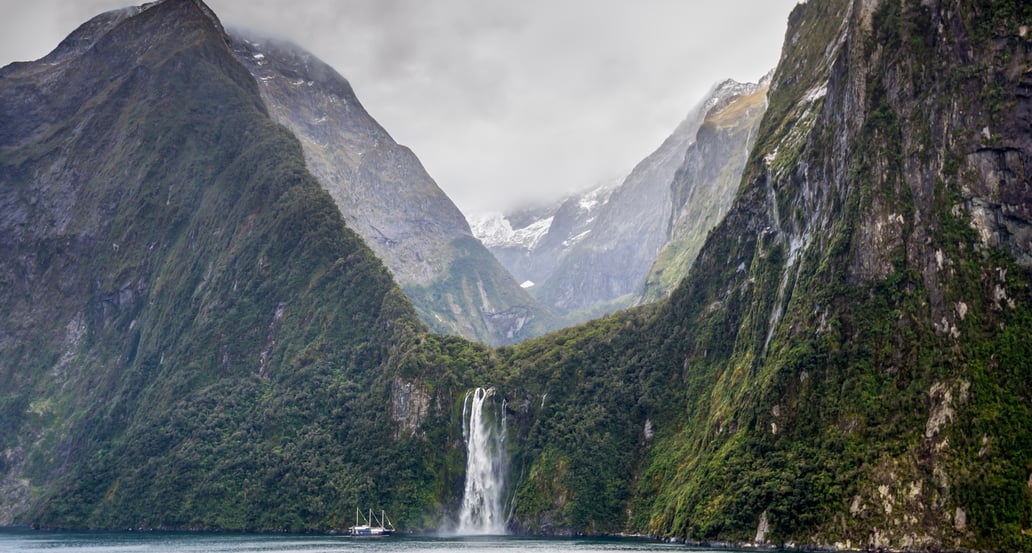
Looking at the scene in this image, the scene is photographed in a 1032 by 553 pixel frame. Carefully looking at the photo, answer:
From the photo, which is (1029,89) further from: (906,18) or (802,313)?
(802,313)

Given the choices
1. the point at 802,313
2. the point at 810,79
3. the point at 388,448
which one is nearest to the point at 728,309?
the point at 802,313

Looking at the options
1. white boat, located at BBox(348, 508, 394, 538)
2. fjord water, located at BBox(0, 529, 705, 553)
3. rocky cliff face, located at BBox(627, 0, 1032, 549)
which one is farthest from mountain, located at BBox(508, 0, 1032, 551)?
white boat, located at BBox(348, 508, 394, 538)

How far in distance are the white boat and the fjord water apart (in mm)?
3220

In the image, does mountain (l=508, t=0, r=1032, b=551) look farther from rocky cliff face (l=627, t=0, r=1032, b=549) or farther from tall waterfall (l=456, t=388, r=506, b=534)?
tall waterfall (l=456, t=388, r=506, b=534)

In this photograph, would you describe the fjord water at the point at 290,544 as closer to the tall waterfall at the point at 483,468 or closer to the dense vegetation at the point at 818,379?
the dense vegetation at the point at 818,379

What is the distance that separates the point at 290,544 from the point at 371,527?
33.8 m

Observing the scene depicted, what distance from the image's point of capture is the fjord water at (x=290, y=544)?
132m

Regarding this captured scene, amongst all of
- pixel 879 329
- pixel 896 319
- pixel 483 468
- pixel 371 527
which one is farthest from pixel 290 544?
pixel 896 319

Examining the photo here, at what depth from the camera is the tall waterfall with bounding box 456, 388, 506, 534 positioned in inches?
7475

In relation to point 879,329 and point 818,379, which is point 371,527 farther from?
point 879,329

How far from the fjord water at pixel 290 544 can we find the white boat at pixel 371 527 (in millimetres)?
3220

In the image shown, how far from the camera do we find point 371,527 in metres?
181

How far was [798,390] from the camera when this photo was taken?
134 m

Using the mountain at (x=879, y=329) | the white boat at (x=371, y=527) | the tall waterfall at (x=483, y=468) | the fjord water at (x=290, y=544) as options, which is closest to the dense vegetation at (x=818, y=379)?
the mountain at (x=879, y=329)
